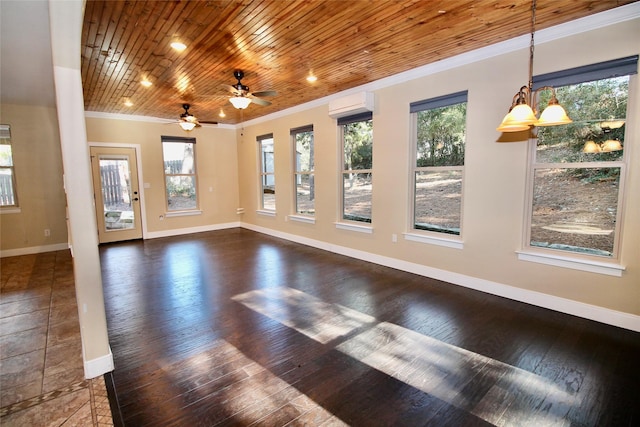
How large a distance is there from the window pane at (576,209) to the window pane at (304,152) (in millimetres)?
3882

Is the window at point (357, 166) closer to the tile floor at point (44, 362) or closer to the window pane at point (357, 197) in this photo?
the window pane at point (357, 197)

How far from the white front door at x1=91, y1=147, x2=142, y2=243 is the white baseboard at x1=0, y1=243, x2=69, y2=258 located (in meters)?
0.67

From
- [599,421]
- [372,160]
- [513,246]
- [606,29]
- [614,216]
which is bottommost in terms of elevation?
[599,421]

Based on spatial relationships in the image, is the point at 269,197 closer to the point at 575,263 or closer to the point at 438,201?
the point at 438,201

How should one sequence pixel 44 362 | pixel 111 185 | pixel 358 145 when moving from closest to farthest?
pixel 44 362
pixel 358 145
pixel 111 185

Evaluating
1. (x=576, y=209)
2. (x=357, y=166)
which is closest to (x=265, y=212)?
(x=357, y=166)

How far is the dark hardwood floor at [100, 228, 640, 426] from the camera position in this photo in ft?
6.09

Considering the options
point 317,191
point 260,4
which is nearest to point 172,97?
point 317,191

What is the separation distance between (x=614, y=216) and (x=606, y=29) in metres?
1.70

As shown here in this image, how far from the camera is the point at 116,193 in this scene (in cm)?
664

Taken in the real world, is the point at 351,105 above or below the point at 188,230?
above

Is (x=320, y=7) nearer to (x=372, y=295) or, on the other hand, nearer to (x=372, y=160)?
(x=372, y=160)

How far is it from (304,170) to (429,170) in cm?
281

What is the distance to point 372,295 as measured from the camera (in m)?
3.62
